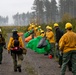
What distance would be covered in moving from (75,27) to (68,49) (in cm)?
1217

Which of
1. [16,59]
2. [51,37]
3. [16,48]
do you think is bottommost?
[16,59]

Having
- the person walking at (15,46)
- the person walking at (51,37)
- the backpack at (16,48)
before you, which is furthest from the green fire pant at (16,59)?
the person walking at (51,37)

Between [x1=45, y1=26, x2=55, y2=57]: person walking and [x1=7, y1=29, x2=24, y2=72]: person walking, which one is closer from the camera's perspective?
[x1=7, y1=29, x2=24, y2=72]: person walking

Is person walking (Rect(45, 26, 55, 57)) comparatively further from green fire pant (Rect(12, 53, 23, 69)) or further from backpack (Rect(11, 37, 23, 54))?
backpack (Rect(11, 37, 23, 54))

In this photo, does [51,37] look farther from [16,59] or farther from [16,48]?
[16,48]

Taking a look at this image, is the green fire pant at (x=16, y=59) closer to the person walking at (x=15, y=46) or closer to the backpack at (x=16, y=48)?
the person walking at (x=15, y=46)

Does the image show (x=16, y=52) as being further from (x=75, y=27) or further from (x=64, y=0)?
(x=64, y=0)

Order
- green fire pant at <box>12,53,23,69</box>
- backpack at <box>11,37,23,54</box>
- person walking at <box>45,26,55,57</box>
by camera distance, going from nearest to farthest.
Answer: backpack at <box>11,37,23,54</box>
green fire pant at <box>12,53,23,69</box>
person walking at <box>45,26,55,57</box>

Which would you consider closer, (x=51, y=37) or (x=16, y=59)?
(x=16, y=59)

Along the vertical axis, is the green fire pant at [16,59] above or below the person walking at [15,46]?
below

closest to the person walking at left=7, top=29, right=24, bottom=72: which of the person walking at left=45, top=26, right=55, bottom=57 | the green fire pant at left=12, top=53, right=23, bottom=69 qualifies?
the green fire pant at left=12, top=53, right=23, bottom=69

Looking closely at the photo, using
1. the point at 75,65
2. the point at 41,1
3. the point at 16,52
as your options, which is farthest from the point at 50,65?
the point at 41,1

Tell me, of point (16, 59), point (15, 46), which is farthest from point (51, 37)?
point (15, 46)

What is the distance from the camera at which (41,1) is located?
471 feet
